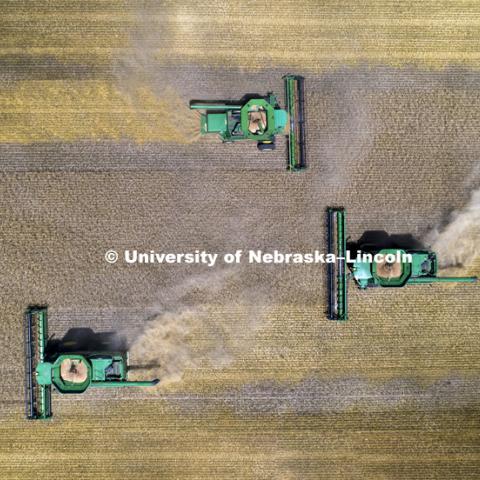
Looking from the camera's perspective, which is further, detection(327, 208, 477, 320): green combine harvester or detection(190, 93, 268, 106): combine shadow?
detection(190, 93, 268, 106): combine shadow

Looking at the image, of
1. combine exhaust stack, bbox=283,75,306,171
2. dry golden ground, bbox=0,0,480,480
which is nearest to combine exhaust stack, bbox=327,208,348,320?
dry golden ground, bbox=0,0,480,480

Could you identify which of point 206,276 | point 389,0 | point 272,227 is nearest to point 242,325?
point 206,276

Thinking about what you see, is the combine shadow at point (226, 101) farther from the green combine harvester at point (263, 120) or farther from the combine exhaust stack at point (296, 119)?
the combine exhaust stack at point (296, 119)

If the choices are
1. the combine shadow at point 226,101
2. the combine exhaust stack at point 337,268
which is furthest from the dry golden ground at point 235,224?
the combine exhaust stack at point 337,268

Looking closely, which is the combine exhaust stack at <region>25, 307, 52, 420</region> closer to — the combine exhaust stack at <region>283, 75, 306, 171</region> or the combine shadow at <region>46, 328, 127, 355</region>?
the combine shadow at <region>46, 328, 127, 355</region>

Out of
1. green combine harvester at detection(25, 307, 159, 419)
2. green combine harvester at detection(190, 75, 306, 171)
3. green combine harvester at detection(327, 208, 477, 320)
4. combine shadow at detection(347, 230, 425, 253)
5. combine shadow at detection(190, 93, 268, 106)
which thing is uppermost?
combine shadow at detection(190, 93, 268, 106)

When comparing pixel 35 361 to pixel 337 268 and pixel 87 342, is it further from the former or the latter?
pixel 337 268

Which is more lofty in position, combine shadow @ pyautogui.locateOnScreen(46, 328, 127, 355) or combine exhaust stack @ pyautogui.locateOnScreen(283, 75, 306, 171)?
combine exhaust stack @ pyautogui.locateOnScreen(283, 75, 306, 171)

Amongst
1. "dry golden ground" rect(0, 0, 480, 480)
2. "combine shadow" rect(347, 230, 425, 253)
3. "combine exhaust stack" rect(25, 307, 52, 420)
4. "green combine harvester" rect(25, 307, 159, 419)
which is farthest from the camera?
"combine shadow" rect(347, 230, 425, 253)
